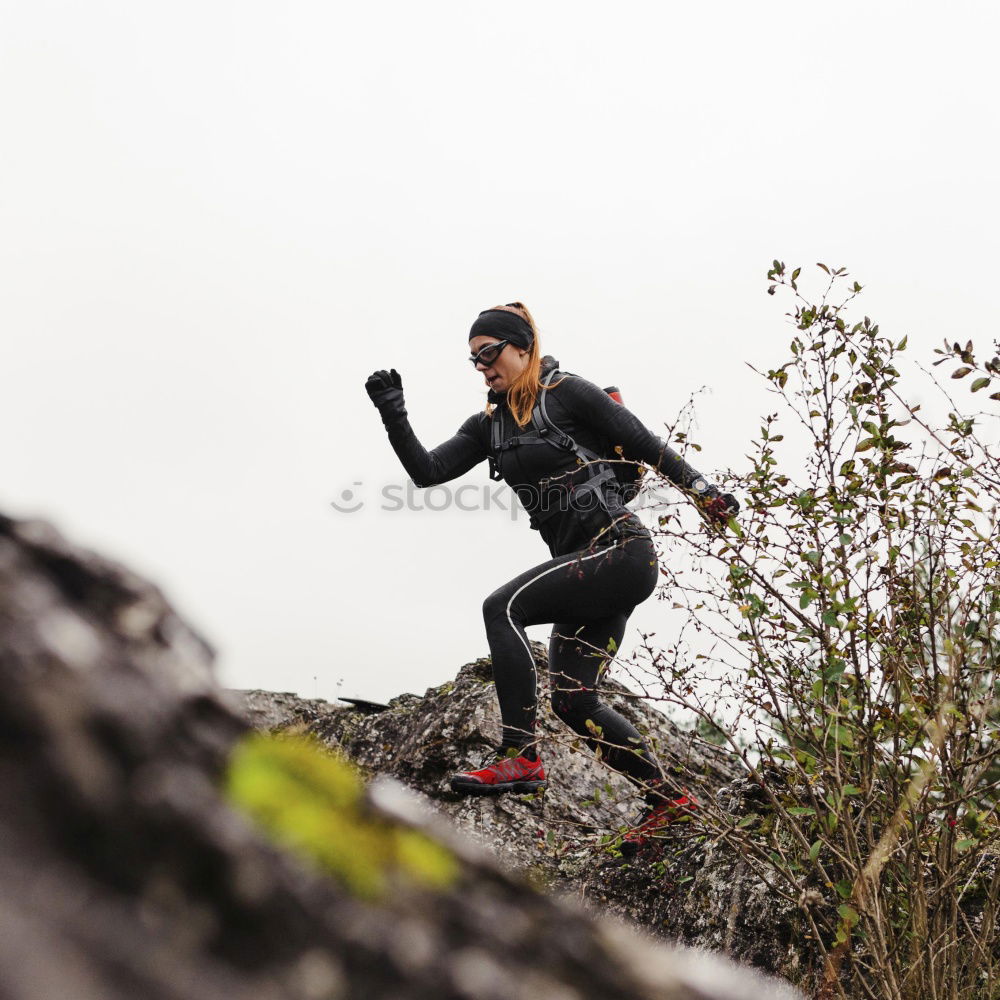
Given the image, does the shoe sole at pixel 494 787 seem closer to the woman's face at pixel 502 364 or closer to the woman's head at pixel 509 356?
the woman's head at pixel 509 356

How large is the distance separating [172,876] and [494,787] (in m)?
4.67

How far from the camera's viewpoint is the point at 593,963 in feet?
2.57

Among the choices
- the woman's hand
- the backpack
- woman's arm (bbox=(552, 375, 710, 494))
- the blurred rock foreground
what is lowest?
the blurred rock foreground

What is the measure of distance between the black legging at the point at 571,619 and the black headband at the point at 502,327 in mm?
1320

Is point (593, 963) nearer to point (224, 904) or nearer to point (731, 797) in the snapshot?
point (224, 904)

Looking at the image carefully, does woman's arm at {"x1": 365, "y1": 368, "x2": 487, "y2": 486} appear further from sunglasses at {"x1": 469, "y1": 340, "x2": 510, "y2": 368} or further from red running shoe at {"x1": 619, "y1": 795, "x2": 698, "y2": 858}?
red running shoe at {"x1": 619, "y1": 795, "x2": 698, "y2": 858}

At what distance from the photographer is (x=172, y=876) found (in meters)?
0.59

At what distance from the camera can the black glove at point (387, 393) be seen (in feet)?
18.0

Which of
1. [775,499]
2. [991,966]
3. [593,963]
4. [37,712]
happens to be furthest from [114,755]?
[991,966]

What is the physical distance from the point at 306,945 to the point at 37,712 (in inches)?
8.8

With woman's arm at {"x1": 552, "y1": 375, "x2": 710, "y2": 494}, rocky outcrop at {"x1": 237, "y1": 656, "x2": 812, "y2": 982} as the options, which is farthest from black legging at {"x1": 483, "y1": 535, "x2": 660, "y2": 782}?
woman's arm at {"x1": 552, "y1": 375, "x2": 710, "y2": 494}

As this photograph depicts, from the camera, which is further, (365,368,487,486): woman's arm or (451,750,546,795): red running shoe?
(365,368,487,486): woman's arm

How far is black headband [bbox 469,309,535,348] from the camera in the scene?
557cm

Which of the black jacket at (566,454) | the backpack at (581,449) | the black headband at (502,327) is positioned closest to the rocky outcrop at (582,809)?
the black jacket at (566,454)
